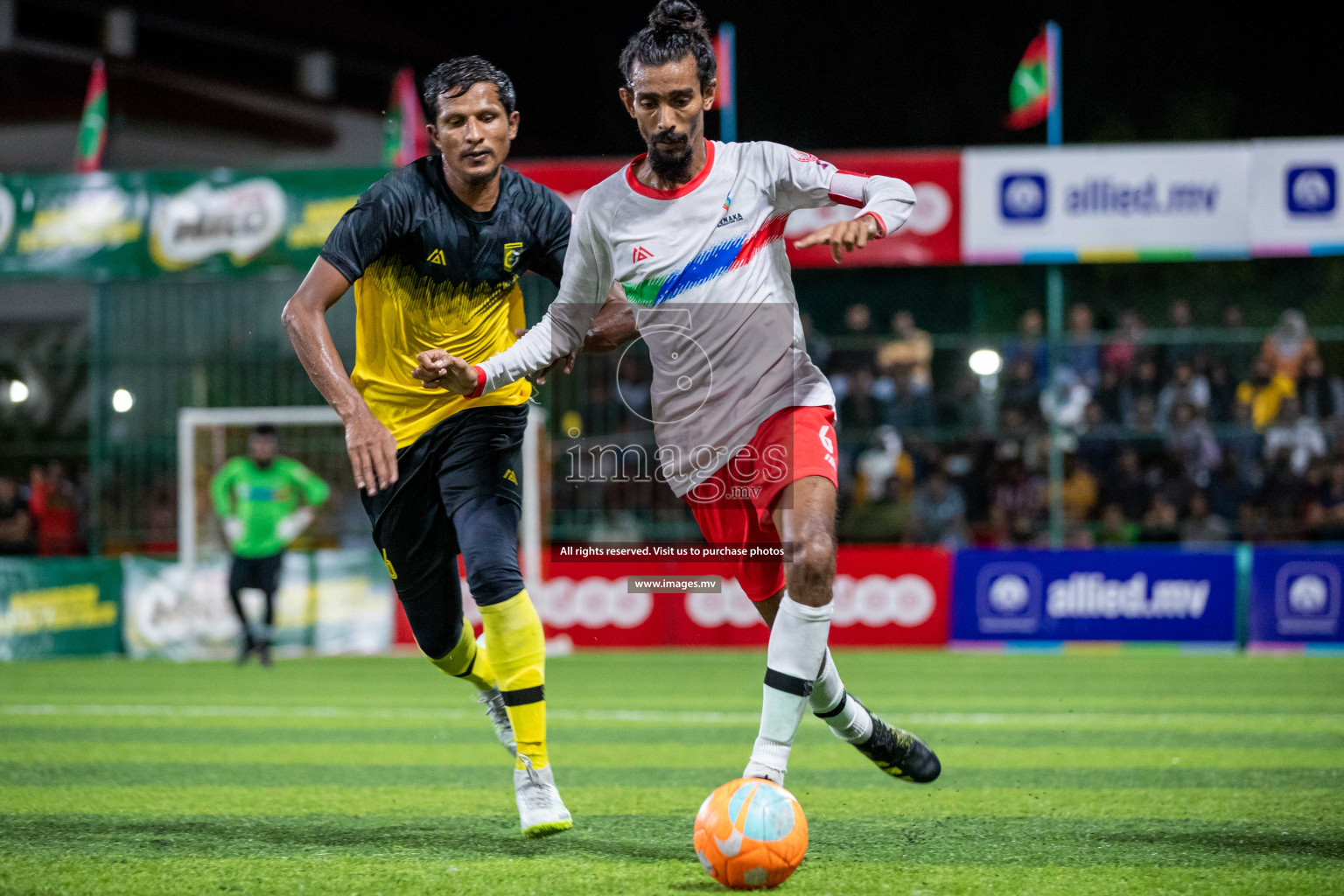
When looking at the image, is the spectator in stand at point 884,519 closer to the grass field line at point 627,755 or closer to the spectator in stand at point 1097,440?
the spectator in stand at point 1097,440

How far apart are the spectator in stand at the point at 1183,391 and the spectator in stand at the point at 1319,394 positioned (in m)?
0.90

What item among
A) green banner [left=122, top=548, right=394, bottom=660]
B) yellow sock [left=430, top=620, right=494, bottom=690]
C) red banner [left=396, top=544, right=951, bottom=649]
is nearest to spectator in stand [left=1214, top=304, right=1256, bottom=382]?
red banner [left=396, top=544, right=951, bottom=649]

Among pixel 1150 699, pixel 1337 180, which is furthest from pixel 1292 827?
pixel 1337 180

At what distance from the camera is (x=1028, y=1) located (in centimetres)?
2734

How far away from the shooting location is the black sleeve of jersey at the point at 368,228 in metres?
4.88

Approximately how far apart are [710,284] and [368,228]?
1.18m

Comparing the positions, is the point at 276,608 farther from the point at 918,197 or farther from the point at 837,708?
the point at 837,708

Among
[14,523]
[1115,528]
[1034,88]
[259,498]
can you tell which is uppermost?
[1034,88]

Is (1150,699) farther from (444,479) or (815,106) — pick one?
(815,106)

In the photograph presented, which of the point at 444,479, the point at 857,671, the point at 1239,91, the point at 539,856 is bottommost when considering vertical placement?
the point at 857,671

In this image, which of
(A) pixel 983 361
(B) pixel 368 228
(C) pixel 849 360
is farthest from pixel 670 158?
(A) pixel 983 361

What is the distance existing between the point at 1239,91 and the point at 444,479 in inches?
938

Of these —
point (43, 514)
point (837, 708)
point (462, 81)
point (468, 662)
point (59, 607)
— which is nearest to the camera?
point (837, 708)

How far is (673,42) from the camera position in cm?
461
